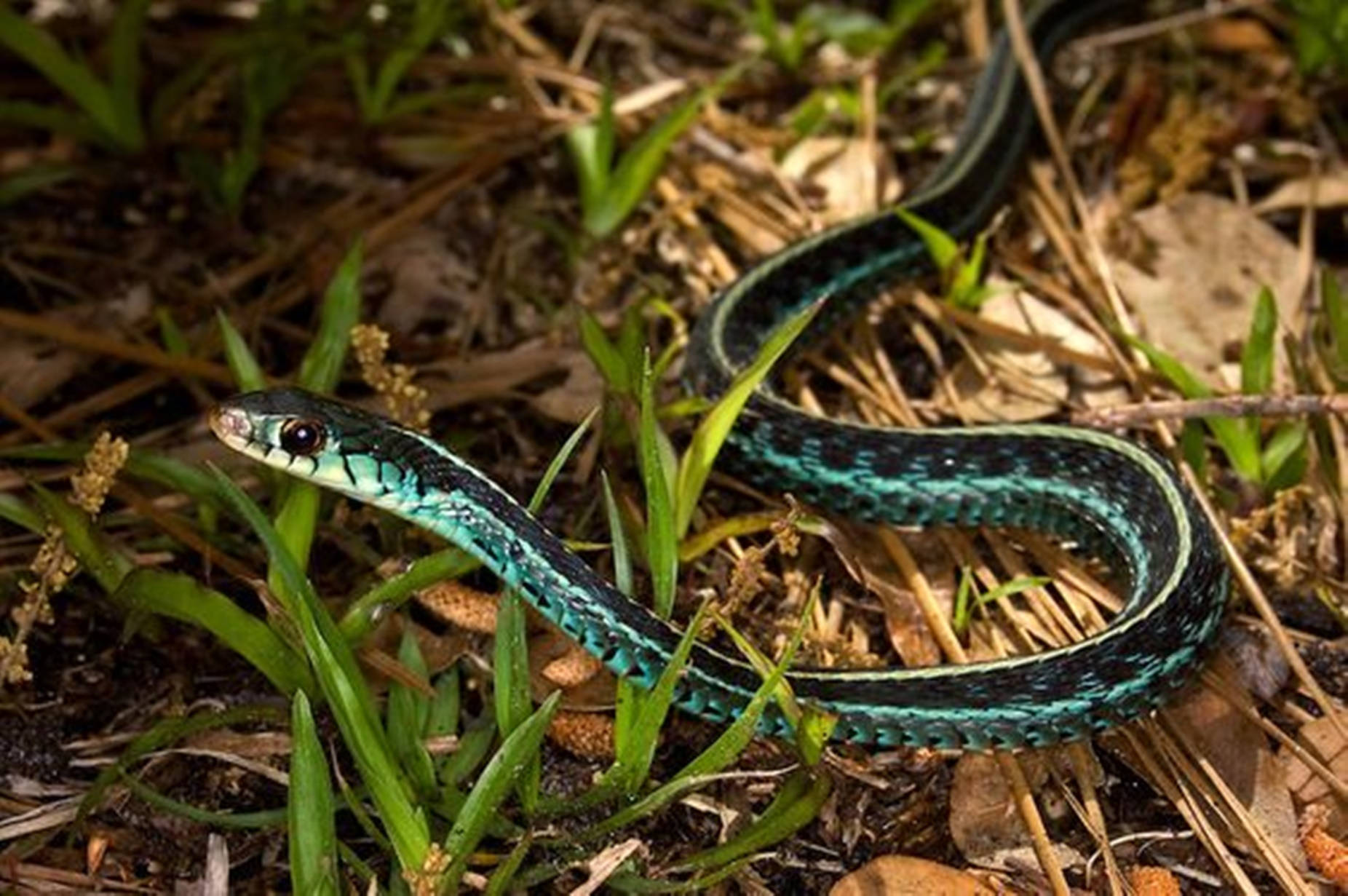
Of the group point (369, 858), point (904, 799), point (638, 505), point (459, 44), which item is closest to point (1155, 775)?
point (904, 799)

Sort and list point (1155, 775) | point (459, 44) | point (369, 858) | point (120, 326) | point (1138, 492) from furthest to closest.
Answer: point (459, 44), point (120, 326), point (1138, 492), point (1155, 775), point (369, 858)

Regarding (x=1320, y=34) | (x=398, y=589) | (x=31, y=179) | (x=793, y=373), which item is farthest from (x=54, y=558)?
(x=1320, y=34)

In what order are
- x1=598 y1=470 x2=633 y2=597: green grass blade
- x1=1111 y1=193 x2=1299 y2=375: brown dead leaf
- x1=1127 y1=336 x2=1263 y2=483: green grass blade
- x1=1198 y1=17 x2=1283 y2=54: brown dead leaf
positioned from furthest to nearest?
x1=1198 y1=17 x2=1283 y2=54: brown dead leaf → x1=1111 y1=193 x2=1299 y2=375: brown dead leaf → x1=1127 y1=336 x2=1263 y2=483: green grass blade → x1=598 y1=470 x2=633 y2=597: green grass blade

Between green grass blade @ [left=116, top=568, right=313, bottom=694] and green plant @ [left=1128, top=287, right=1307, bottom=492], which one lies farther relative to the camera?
green plant @ [left=1128, top=287, right=1307, bottom=492]

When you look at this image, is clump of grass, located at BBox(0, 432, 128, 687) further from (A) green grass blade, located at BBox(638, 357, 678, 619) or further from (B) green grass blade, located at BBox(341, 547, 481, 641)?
(A) green grass blade, located at BBox(638, 357, 678, 619)

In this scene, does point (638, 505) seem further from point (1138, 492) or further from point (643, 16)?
point (643, 16)

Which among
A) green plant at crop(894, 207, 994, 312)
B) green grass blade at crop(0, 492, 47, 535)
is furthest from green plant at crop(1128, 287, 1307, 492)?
green grass blade at crop(0, 492, 47, 535)
